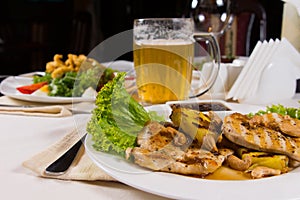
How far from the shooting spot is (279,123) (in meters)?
0.71

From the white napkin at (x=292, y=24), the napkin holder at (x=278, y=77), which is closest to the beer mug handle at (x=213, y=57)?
the napkin holder at (x=278, y=77)

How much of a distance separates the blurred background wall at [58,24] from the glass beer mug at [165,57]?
12.1ft

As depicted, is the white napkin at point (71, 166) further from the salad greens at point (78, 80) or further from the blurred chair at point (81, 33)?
the blurred chair at point (81, 33)

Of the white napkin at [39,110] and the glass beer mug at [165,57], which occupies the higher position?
the glass beer mug at [165,57]

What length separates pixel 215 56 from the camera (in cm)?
116

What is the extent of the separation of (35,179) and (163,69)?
58cm

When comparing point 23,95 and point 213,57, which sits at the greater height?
point 213,57

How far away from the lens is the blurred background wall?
4859 mm

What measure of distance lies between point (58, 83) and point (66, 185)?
2.17 ft

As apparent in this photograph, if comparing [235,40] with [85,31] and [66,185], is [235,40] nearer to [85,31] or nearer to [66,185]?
[85,31]

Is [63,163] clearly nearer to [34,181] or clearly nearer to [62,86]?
[34,181]

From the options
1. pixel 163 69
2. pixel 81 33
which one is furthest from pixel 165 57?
pixel 81 33

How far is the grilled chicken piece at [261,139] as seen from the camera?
0.62m

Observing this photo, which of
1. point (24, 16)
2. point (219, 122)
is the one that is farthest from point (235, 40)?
point (24, 16)
